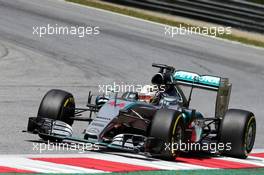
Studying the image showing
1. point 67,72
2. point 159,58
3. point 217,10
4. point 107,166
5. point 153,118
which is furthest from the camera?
point 217,10

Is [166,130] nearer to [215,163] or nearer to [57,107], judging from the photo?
[215,163]

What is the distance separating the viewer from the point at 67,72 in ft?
63.9

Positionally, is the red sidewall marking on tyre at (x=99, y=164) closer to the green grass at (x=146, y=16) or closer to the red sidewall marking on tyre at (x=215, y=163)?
the red sidewall marking on tyre at (x=215, y=163)

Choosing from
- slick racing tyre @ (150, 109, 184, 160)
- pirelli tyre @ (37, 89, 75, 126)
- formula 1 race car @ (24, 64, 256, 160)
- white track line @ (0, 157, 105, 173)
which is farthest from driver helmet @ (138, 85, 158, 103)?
white track line @ (0, 157, 105, 173)

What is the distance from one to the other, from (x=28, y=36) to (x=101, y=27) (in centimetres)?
349

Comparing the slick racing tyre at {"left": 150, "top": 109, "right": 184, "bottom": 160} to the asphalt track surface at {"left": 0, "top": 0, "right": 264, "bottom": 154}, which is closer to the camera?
the slick racing tyre at {"left": 150, "top": 109, "right": 184, "bottom": 160}

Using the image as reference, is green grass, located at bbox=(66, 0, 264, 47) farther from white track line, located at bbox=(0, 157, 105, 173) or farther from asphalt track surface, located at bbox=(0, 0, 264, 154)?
white track line, located at bbox=(0, 157, 105, 173)

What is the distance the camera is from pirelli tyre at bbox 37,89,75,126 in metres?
11.1

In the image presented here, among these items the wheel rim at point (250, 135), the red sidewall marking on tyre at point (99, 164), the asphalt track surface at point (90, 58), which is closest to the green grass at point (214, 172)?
the red sidewall marking on tyre at point (99, 164)

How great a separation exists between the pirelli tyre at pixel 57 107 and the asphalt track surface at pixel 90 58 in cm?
48

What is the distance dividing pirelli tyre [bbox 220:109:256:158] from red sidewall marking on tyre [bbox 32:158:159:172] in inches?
80.8

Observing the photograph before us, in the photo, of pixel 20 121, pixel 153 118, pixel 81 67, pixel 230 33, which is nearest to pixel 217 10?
pixel 230 33

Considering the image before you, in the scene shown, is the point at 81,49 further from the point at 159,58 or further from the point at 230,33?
the point at 230,33

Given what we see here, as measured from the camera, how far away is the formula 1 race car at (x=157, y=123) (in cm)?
1019
